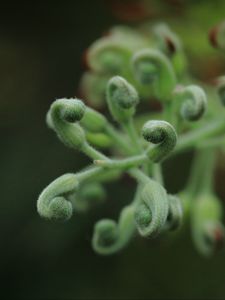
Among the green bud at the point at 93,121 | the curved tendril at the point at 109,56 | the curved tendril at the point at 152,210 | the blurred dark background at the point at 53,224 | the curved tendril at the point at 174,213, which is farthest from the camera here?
the blurred dark background at the point at 53,224

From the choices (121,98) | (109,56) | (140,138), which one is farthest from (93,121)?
(109,56)

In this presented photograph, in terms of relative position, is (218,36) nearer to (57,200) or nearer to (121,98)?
(121,98)

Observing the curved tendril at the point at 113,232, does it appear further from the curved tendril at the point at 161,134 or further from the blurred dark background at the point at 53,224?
the blurred dark background at the point at 53,224

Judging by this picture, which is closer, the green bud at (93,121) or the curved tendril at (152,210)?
the curved tendril at (152,210)

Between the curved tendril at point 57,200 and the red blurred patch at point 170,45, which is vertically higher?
the red blurred patch at point 170,45

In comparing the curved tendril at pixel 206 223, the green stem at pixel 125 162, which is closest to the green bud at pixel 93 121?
the green stem at pixel 125 162

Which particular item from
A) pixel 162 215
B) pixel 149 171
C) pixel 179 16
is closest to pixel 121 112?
pixel 149 171

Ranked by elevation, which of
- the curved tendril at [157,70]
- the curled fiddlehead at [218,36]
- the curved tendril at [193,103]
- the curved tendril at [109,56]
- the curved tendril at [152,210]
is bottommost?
the curved tendril at [152,210]

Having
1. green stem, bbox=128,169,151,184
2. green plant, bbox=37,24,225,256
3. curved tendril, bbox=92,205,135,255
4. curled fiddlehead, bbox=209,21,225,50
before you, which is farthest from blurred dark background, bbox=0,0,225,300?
green stem, bbox=128,169,151,184
